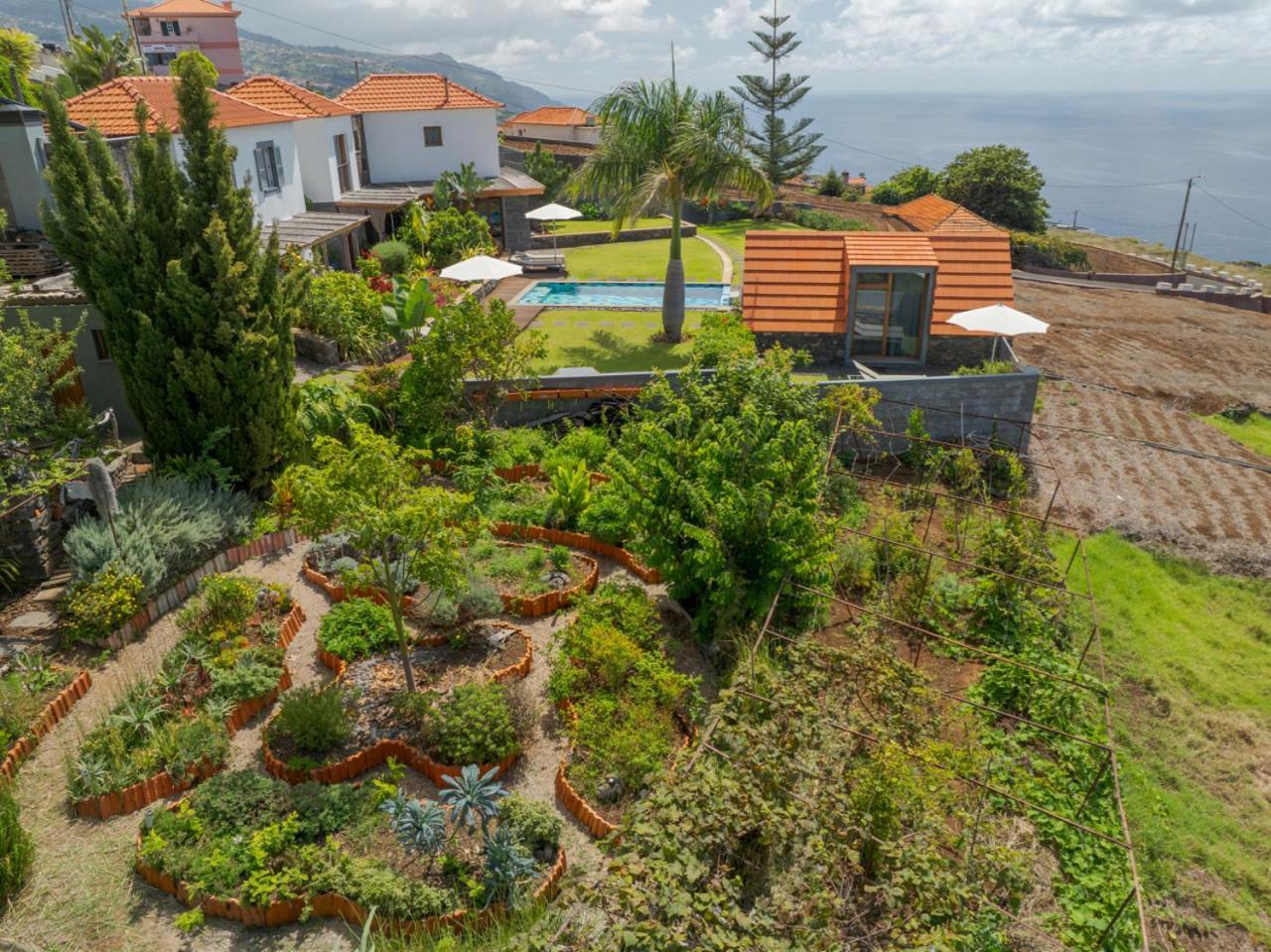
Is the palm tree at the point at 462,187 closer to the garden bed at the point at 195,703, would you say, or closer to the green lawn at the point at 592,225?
the green lawn at the point at 592,225

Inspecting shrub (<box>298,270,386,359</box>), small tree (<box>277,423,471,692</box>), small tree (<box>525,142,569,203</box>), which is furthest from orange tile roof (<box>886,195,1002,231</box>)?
small tree (<box>277,423,471,692</box>)

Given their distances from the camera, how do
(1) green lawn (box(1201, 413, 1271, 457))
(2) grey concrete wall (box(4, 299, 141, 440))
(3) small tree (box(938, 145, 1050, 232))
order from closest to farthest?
(2) grey concrete wall (box(4, 299, 141, 440))
(1) green lawn (box(1201, 413, 1271, 457))
(3) small tree (box(938, 145, 1050, 232))

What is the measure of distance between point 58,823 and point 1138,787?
12.2 meters

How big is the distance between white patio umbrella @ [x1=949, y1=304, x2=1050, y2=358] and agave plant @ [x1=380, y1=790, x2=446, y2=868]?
1561cm

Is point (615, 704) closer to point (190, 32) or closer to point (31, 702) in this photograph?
point (31, 702)

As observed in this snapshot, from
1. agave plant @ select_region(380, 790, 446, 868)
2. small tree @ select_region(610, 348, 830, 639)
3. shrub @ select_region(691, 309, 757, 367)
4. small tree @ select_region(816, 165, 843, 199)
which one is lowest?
agave plant @ select_region(380, 790, 446, 868)

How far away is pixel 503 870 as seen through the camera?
763 centimetres

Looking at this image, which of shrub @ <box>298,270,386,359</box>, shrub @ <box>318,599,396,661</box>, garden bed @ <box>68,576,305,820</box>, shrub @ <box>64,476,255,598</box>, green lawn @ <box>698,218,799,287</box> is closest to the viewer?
garden bed @ <box>68,576,305,820</box>

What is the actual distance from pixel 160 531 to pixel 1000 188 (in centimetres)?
4471

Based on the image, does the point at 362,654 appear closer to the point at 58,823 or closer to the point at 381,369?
the point at 58,823

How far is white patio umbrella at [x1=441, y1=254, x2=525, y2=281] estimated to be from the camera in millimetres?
21359

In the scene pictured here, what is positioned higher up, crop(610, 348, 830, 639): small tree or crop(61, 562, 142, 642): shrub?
crop(610, 348, 830, 639): small tree

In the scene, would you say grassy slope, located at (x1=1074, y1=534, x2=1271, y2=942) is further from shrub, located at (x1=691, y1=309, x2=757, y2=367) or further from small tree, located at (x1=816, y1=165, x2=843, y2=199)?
small tree, located at (x1=816, y1=165, x2=843, y2=199)

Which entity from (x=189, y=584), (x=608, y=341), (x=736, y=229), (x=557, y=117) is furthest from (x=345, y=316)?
(x=557, y=117)
